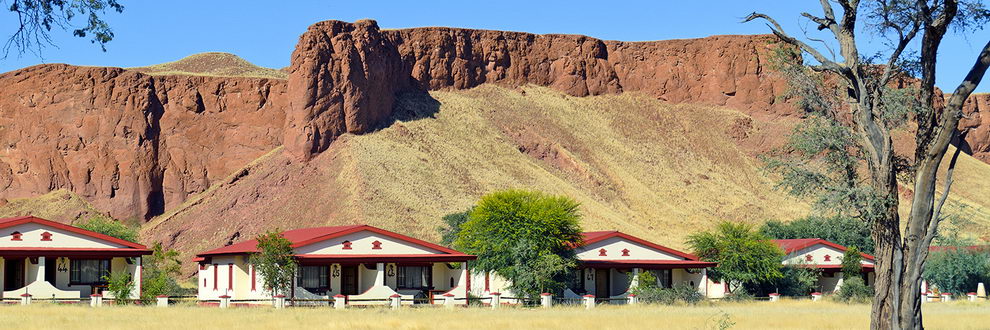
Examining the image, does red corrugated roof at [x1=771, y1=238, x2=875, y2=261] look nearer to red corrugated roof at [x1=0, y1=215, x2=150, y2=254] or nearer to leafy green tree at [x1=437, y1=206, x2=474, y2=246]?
leafy green tree at [x1=437, y1=206, x2=474, y2=246]

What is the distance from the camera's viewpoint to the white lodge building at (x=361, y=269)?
51.3 m

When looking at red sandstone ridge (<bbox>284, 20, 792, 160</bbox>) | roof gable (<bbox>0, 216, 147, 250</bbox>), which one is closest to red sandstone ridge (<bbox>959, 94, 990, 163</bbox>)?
red sandstone ridge (<bbox>284, 20, 792, 160</bbox>)

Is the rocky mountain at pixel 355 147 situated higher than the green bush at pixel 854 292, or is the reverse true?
the rocky mountain at pixel 355 147

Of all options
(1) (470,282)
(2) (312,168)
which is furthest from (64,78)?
(1) (470,282)

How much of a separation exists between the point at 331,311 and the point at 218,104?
7037cm

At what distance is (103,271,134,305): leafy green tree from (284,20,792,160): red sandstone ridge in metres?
51.9

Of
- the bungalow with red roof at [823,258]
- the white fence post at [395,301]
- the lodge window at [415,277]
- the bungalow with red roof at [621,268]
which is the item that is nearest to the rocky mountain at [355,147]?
the bungalow with red roof at [823,258]

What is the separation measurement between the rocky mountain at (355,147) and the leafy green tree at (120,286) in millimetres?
36746

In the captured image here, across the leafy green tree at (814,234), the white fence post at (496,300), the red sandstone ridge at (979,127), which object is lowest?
the white fence post at (496,300)

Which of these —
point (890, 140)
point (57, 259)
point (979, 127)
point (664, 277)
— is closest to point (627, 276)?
point (664, 277)

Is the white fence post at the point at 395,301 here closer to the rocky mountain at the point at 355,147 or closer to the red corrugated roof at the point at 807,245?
the red corrugated roof at the point at 807,245

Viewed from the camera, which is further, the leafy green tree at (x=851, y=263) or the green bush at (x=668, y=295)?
the leafy green tree at (x=851, y=263)

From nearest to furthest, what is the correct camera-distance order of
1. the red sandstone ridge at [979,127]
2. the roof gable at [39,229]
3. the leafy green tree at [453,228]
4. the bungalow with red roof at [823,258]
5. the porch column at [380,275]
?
the roof gable at [39,229]
the porch column at [380,275]
the bungalow with red roof at [823,258]
the leafy green tree at [453,228]
the red sandstone ridge at [979,127]

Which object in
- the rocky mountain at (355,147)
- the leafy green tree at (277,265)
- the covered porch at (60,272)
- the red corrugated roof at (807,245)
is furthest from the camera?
the rocky mountain at (355,147)
